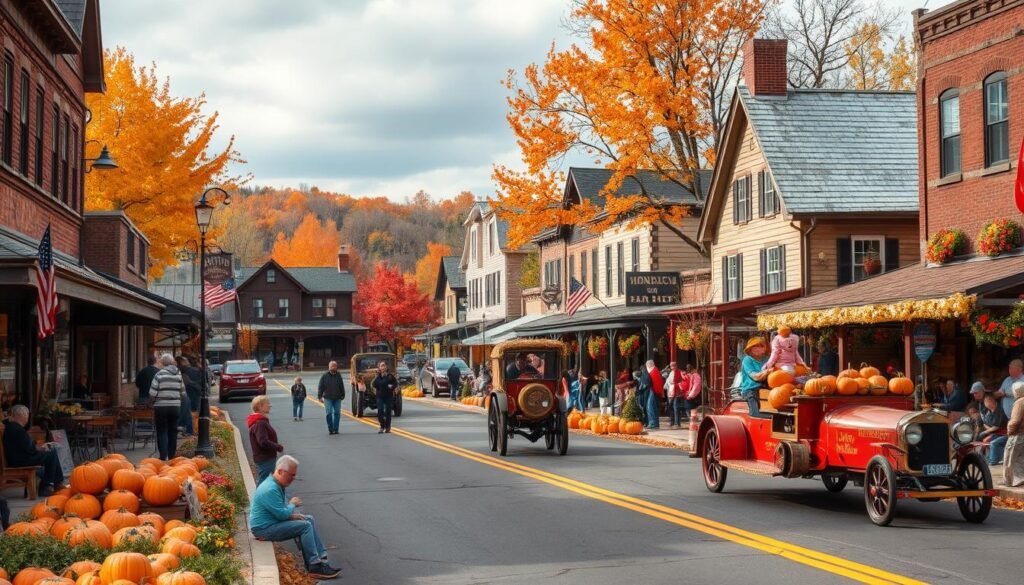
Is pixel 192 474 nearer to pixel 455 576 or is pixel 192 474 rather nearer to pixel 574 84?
pixel 455 576

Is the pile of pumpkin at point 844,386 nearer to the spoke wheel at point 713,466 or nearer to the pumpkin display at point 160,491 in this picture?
the spoke wheel at point 713,466

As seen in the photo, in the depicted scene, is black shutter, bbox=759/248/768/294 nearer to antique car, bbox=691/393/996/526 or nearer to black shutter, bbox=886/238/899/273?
black shutter, bbox=886/238/899/273

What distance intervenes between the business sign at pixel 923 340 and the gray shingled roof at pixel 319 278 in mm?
83178

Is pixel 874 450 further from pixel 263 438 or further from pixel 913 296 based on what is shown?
pixel 913 296

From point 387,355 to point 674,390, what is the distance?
1402 centimetres

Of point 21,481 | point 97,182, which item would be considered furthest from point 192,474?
point 97,182

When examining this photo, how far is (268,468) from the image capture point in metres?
15.1

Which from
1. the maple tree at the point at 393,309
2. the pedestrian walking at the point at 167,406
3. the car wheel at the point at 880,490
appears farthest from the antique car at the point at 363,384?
the maple tree at the point at 393,309

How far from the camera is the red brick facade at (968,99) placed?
2262 centimetres

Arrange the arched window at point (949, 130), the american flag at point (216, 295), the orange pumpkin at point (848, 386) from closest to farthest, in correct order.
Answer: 1. the orange pumpkin at point (848, 386)
2. the arched window at point (949, 130)
3. the american flag at point (216, 295)

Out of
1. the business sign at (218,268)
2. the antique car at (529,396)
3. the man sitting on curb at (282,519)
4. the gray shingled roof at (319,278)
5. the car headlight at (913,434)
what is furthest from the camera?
the gray shingled roof at (319,278)

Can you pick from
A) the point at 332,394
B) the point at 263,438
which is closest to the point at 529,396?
the point at 332,394

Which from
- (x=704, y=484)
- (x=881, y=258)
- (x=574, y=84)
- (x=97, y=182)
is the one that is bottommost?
(x=704, y=484)

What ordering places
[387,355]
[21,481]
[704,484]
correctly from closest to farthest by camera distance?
[21,481] < [704,484] < [387,355]
